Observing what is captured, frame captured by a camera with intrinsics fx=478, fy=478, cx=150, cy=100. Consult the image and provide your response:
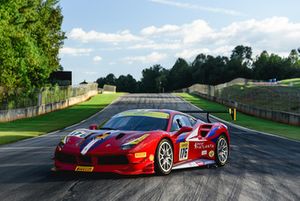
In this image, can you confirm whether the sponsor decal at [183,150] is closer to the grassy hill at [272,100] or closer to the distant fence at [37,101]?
the distant fence at [37,101]

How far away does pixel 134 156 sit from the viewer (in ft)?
28.9

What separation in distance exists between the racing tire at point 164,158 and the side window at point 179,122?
0.70 meters

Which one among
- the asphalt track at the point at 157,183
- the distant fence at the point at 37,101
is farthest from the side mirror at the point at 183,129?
the distant fence at the point at 37,101

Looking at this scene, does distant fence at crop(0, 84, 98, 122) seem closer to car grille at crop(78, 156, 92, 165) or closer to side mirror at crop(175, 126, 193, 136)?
side mirror at crop(175, 126, 193, 136)

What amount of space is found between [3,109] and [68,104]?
18953mm

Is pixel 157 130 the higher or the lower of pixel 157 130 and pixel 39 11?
the lower

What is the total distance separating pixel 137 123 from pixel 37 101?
32857 mm

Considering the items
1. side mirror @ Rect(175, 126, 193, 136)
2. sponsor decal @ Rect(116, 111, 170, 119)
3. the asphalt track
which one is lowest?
the asphalt track

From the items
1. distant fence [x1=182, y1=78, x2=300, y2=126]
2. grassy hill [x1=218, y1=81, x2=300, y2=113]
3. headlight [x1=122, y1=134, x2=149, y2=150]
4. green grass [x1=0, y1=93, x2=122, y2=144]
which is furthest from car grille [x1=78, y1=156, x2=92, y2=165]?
grassy hill [x1=218, y1=81, x2=300, y2=113]

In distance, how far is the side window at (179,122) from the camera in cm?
1044

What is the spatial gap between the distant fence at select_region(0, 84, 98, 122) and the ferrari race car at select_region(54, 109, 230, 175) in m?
23.7

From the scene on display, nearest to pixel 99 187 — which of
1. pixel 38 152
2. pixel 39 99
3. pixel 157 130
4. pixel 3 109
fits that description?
pixel 157 130

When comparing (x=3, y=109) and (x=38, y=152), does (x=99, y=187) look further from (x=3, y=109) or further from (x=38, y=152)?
(x=3, y=109)

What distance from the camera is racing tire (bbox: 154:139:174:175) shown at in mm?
9250
